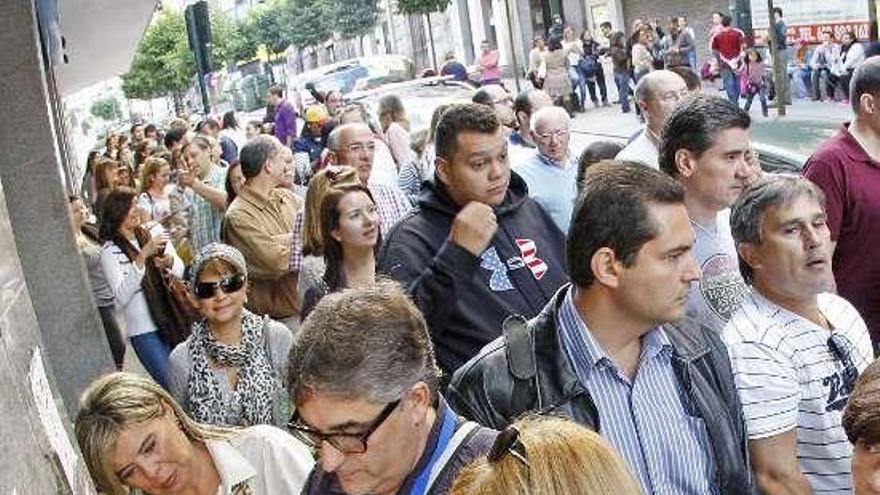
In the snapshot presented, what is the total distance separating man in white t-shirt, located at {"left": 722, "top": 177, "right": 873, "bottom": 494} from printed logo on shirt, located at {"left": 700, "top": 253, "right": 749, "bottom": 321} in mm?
314

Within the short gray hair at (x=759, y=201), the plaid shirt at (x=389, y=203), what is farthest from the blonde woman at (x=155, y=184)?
the short gray hair at (x=759, y=201)

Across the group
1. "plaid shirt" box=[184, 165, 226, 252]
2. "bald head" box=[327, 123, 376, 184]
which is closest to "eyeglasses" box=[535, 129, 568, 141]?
"bald head" box=[327, 123, 376, 184]

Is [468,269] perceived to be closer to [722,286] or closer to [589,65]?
[722,286]

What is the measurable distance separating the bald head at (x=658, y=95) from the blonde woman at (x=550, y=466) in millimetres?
4261

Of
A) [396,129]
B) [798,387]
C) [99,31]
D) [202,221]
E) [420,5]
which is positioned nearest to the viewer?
[798,387]

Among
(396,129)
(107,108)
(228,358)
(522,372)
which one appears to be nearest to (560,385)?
(522,372)

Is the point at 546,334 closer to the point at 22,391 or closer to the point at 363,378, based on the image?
the point at 363,378

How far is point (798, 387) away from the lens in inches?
122

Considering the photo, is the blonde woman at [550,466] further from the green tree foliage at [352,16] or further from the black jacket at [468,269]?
the green tree foliage at [352,16]

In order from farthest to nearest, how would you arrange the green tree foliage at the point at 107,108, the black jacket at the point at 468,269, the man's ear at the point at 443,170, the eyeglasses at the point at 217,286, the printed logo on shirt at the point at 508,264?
the green tree foliage at the point at 107,108 → the eyeglasses at the point at 217,286 → the man's ear at the point at 443,170 → the printed logo on shirt at the point at 508,264 → the black jacket at the point at 468,269

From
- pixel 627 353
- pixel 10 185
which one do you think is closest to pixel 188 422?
pixel 627 353

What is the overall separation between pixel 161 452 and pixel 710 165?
218 cm

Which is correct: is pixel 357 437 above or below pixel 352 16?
below

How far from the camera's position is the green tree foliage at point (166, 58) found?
46.3 metres
